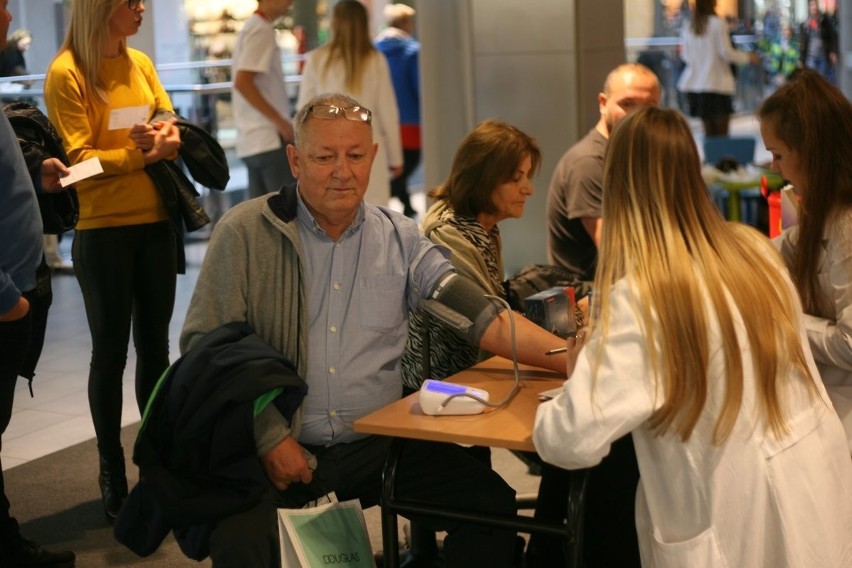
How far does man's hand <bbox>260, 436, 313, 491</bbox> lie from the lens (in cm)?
274

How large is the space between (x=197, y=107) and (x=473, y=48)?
2542 mm

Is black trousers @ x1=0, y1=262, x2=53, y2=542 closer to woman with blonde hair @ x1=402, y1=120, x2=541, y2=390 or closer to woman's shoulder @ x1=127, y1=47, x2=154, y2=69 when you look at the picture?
woman's shoulder @ x1=127, y1=47, x2=154, y2=69

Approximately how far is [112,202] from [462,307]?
4.95ft

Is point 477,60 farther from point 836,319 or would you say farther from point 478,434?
point 478,434

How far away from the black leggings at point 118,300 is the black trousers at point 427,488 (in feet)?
4.36

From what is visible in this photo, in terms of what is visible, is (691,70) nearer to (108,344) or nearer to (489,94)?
(489,94)

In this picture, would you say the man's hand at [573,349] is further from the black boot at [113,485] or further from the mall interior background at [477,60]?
→ the mall interior background at [477,60]

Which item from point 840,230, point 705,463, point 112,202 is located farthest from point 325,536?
point 112,202

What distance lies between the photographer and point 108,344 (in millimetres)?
3977

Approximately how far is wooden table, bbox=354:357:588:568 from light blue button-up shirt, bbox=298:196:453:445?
17 cm

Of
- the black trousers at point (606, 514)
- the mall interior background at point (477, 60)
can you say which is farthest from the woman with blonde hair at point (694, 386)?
the mall interior background at point (477, 60)

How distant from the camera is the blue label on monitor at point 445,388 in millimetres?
2684

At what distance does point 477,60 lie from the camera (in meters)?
7.38

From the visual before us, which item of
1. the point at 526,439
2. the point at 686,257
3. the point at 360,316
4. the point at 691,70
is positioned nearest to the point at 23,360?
the point at 360,316
